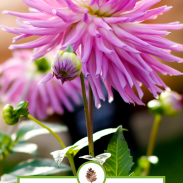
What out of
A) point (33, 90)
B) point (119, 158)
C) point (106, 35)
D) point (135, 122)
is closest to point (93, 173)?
point (119, 158)

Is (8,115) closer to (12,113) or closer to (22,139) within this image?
(12,113)

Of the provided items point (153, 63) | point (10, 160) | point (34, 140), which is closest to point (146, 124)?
point (34, 140)

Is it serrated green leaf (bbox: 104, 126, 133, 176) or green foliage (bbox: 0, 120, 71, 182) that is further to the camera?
green foliage (bbox: 0, 120, 71, 182)

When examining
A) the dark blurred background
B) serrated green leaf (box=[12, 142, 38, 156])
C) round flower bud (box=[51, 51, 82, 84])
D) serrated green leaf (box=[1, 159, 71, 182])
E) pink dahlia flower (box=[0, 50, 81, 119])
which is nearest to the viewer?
round flower bud (box=[51, 51, 82, 84])

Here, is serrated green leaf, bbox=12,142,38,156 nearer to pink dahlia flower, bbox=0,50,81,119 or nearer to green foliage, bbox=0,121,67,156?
green foliage, bbox=0,121,67,156

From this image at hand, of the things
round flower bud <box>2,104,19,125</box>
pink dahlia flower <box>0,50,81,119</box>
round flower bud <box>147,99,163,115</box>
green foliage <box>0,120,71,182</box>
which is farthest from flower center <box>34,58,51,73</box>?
round flower bud <box>2,104,19,125</box>

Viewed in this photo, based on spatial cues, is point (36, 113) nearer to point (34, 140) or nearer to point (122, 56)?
point (122, 56)

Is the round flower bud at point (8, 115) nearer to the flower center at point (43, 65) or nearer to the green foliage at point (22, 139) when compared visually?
the green foliage at point (22, 139)
